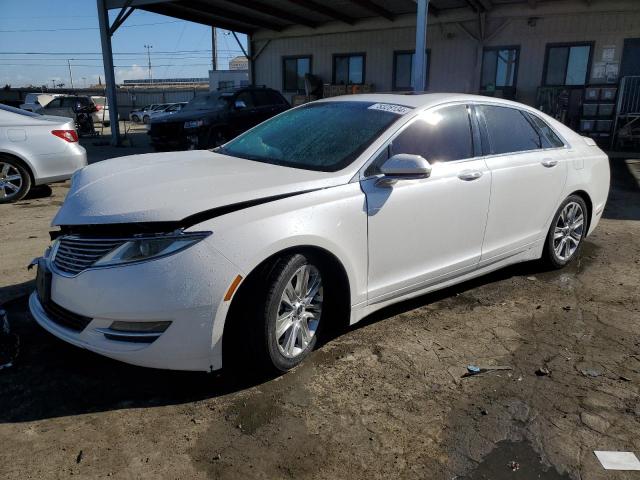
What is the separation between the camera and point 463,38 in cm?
1598

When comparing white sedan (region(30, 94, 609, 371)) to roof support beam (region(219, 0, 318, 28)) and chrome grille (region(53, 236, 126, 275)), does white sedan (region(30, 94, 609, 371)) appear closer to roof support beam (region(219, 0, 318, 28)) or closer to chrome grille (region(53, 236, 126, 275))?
chrome grille (region(53, 236, 126, 275))

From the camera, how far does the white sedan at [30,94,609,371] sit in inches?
99.7

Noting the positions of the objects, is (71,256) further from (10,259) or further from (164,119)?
(164,119)

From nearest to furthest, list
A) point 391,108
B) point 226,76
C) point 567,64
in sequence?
point 391,108 < point 567,64 < point 226,76

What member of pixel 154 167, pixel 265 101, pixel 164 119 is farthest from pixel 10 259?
pixel 265 101

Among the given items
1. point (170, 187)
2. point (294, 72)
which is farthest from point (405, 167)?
point (294, 72)

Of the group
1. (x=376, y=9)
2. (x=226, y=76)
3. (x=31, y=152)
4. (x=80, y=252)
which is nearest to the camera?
(x=80, y=252)

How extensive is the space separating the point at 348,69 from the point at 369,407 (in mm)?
17246

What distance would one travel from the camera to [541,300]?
416 centimetres

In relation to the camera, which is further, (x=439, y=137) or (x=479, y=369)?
(x=439, y=137)

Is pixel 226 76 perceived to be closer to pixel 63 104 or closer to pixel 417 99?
pixel 63 104

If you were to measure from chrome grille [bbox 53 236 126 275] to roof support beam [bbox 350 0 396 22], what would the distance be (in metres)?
14.0

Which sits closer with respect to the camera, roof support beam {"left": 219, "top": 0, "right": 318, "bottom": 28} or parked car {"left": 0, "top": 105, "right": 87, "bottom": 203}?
parked car {"left": 0, "top": 105, "right": 87, "bottom": 203}

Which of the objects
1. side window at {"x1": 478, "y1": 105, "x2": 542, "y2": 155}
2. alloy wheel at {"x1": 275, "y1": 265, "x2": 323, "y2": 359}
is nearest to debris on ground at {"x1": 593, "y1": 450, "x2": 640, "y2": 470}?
alloy wheel at {"x1": 275, "y1": 265, "x2": 323, "y2": 359}
